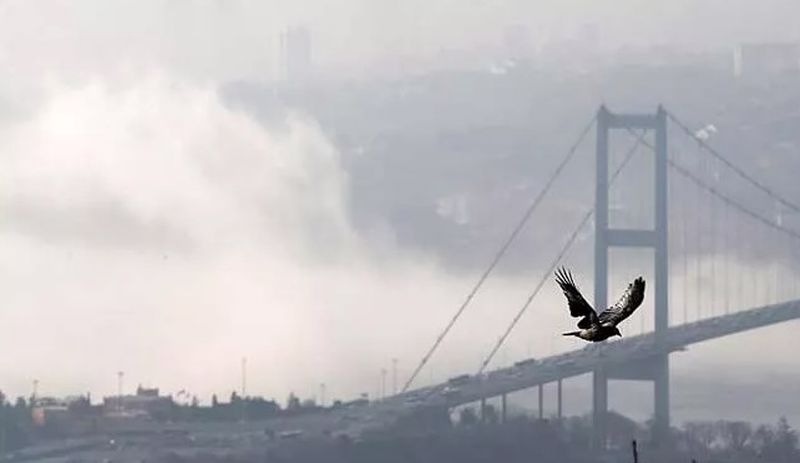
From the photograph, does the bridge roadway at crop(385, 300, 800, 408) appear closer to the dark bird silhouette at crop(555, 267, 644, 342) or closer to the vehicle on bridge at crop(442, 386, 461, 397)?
the vehicle on bridge at crop(442, 386, 461, 397)

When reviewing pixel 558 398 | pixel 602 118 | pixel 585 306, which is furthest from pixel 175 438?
pixel 585 306

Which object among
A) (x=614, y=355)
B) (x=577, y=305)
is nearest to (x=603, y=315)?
(x=577, y=305)

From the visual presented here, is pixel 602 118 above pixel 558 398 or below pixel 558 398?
above

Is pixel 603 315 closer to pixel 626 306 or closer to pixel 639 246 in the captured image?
pixel 626 306

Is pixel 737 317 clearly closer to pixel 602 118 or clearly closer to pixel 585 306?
pixel 602 118

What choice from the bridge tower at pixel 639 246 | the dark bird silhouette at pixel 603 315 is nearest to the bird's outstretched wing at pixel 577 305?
the dark bird silhouette at pixel 603 315

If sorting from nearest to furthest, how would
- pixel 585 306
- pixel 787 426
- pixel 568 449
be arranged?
pixel 585 306
pixel 568 449
pixel 787 426
